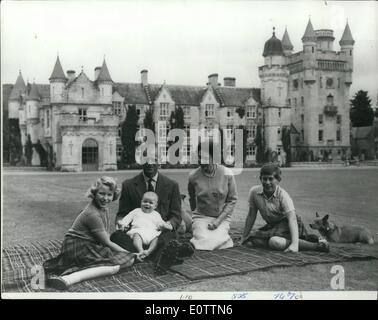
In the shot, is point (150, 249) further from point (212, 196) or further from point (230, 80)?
point (230, 80)

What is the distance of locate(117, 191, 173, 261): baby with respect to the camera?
7152 mm

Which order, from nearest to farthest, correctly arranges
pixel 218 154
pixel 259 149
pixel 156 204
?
pixel 156 204, pixel 218 154, pixel 259 149

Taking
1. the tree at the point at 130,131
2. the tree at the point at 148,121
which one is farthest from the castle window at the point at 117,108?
the tree at the point at 130,131

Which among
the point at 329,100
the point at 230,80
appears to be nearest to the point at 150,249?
the point at 230,80

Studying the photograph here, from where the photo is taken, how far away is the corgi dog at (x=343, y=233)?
27.2 ft

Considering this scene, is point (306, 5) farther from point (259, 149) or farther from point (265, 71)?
point (265, 71)

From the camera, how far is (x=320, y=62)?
40.1m

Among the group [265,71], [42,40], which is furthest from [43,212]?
[265,71]

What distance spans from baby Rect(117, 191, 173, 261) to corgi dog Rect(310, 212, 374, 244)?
3.03 m

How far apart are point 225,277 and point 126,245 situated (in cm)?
164

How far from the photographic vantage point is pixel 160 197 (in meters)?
7.74

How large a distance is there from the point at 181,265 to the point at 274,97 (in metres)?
30.8

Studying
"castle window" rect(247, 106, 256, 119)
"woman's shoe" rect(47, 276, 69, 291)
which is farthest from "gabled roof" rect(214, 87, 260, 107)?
"woman's shoe" rect(47, 276, 69, 291)

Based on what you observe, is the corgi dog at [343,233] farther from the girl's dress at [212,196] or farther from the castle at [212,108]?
the castle at [212,108]
